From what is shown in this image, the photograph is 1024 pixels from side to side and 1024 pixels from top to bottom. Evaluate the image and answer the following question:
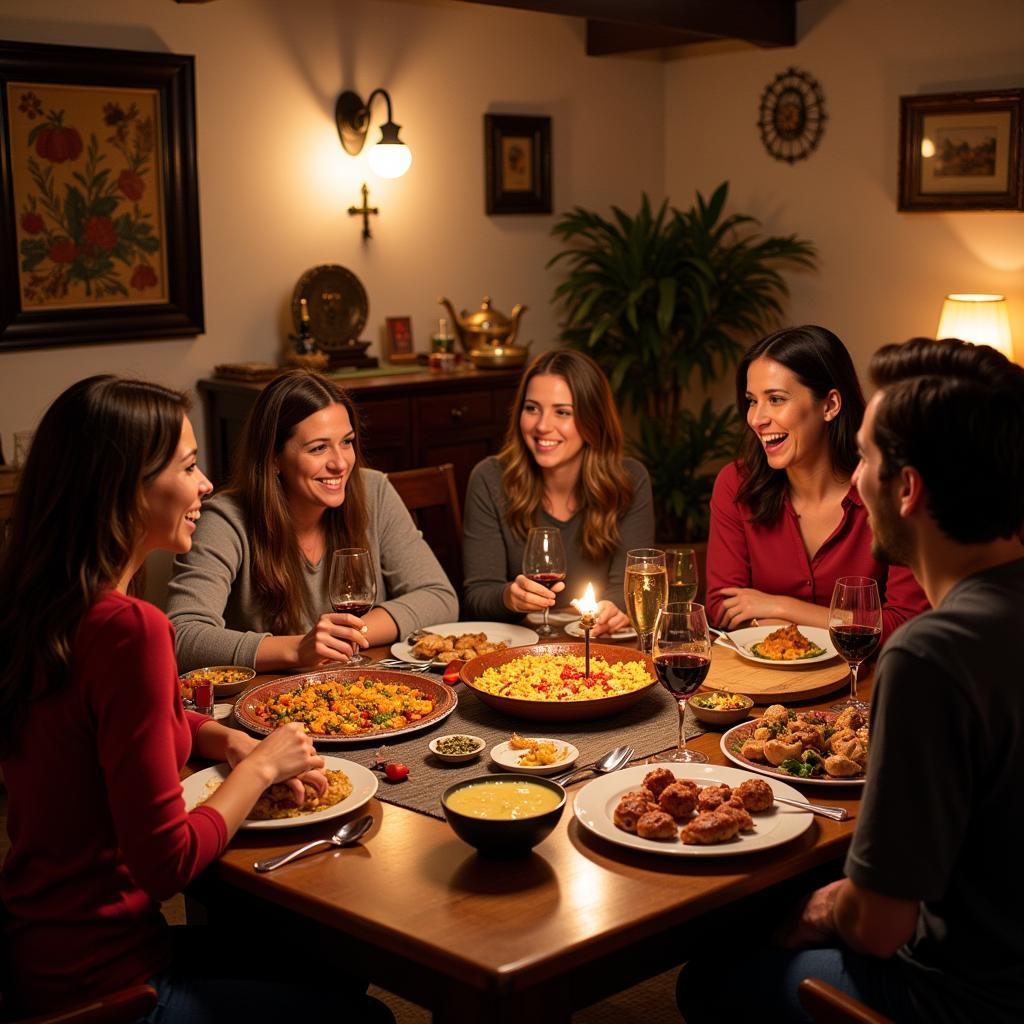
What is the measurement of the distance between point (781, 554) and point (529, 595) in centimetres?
64

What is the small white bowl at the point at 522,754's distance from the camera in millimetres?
1944

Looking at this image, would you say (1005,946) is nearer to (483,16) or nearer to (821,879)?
(821,879)

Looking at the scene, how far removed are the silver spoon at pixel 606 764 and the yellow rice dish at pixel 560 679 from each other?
143 mm

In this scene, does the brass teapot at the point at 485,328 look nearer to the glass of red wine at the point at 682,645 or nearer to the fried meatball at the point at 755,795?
the glass of red wine at the point at 682,645

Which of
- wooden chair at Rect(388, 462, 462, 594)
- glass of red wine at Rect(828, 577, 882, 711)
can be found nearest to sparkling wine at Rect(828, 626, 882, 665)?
glass of red wine at Rect(828, 577, 882, 711)

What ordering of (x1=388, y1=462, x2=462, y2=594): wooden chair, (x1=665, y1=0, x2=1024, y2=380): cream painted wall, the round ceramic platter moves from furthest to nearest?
1. (x1=665, y1=0, x2=1024, y2=380): cream painted wall
2. (x1=388, y1=462, x2=462, y2=594): wooden chair
3. the round ceramic platter

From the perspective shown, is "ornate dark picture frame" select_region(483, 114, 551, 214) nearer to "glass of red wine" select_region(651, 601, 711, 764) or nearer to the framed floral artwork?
the framed floral artwork

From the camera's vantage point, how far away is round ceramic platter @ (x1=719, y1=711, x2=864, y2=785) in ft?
6.22

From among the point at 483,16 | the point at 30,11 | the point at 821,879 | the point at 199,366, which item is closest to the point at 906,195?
the point at 483,16

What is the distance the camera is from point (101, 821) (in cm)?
167

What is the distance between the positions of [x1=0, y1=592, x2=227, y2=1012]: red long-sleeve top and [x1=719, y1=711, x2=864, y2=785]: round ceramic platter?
75 cm

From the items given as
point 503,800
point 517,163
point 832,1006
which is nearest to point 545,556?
point 503,800

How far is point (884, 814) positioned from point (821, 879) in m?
0.79

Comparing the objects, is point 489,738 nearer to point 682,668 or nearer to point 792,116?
point 682,668
